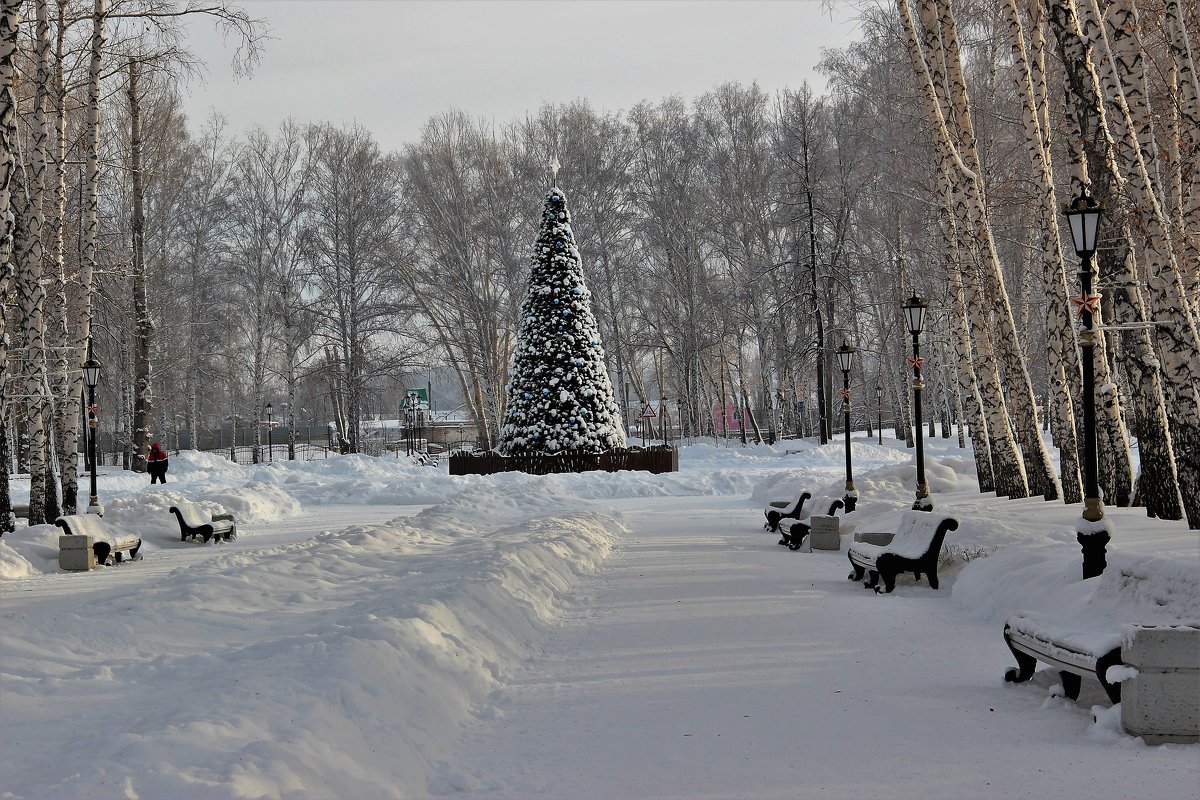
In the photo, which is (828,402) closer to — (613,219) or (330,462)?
(613,219)

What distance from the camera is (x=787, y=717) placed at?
20.2ft

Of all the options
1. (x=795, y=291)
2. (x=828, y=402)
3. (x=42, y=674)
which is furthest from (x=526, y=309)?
(x=42, y=674)

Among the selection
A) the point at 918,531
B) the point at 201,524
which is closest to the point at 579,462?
the point at 201,524

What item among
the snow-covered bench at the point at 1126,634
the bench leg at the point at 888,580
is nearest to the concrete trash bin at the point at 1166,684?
the snow-covered bench at the point at 1126,634

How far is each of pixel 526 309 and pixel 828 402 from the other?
2025 centimetres

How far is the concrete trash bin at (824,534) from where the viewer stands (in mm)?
15336

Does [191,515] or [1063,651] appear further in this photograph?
[191,515]

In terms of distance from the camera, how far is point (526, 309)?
30953 mm

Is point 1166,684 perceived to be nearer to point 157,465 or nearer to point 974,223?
point 974,223

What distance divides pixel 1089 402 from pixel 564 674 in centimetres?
492

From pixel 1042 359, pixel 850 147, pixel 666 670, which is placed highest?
pixel 850 147

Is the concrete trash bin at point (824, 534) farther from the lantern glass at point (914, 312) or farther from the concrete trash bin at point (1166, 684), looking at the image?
the concrete trash bin at point (1166, 684)

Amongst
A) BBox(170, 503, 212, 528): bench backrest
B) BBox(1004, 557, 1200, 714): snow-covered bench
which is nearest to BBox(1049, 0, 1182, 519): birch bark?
BBox(1004, 557, 1200, 714): snow-covered bench

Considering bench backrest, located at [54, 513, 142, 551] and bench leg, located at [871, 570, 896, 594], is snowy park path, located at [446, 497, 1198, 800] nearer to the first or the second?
bench leg, located at [871, 570, 896, 594]
